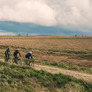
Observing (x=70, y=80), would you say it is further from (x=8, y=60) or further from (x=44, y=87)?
(x=8, y=60)

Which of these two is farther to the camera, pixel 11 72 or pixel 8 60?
pixel 8 60

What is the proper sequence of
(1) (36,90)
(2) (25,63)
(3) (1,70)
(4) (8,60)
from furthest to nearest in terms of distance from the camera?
1. (4) (8,60)
2. (2) (25,63)
3. (3) (1,70)
4. (1) (36,90)

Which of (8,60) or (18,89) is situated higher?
(8,60)

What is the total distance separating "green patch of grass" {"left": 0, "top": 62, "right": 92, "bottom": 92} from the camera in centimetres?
1219

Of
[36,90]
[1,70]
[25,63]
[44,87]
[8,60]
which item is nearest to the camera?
[36,90]

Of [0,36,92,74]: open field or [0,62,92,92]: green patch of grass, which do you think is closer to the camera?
[0,62,92,92]: green patch of grass

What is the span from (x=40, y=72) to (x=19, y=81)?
2.73 metres

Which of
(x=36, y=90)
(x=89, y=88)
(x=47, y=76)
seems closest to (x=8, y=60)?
(x=47, y=76)

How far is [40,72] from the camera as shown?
1491cm

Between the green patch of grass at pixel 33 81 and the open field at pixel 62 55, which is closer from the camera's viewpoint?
the green patch of grass at pixel 33 81

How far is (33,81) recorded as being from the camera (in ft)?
43.6

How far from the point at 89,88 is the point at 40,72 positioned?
5.62 metres

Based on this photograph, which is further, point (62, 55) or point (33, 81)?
point (62, 55)

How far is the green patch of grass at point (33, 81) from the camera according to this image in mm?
12186
